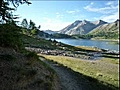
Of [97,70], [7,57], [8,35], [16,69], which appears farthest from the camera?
[97,70]

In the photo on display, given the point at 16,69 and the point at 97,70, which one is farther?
the point at 97,70

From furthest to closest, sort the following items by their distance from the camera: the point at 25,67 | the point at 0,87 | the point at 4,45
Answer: the point at 4,45, the point at 25,67, the point at 0,87

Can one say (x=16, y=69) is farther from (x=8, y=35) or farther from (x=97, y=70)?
(x=97, y=70)

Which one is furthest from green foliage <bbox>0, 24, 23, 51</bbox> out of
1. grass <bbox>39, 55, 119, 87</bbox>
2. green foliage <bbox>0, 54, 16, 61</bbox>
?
grass <bbox>39, 55, 119, 87</bbox>

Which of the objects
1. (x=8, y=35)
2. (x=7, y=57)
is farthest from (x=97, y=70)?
(x=7, y=57)

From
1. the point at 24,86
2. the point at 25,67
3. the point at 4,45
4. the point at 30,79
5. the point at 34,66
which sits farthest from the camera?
the point at 4,45

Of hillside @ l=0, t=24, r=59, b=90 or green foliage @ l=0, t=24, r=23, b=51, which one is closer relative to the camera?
hillside @ l=0, t=24, r=59, b=90

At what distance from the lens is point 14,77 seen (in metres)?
13.0

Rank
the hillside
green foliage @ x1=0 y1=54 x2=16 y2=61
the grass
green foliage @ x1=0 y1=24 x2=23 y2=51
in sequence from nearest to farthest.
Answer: the hillside
green foliage @ x1=0 y1=54 x2=16 y2=61
green foliage @ x1=0 y1=24 x2=23 y2=51
the grass

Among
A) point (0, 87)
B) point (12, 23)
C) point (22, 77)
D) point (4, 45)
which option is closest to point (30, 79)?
point (22, 77)

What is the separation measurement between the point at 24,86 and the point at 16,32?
6614 mm

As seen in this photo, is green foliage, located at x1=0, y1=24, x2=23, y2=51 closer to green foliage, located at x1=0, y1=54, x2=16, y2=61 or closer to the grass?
green foliage, located at x1=0, y1=54, x2=16, y2=61

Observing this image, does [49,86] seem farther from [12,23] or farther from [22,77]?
[12,23]

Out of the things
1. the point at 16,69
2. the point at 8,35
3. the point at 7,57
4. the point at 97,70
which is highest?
the point at 8,35
